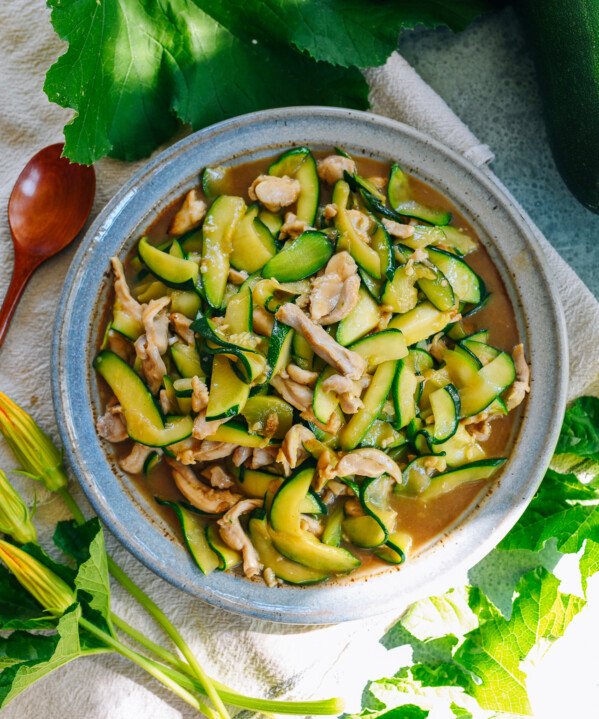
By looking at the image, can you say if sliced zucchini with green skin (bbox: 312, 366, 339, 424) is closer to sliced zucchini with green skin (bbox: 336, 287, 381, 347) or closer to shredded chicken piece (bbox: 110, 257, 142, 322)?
sliced zucchini with green skin (bbox: 336, 287, 381, 347)

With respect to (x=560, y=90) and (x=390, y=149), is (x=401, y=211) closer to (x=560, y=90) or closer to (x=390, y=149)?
(x=390, y=149)

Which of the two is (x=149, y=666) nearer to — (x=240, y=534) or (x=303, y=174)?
(x=240, y=534)

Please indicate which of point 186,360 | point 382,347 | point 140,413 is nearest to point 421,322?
point 382,347

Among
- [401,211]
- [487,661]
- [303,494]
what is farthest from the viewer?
[487,661]

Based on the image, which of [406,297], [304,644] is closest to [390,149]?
[406,297]

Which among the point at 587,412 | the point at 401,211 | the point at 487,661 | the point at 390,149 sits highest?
the point at 390,149
